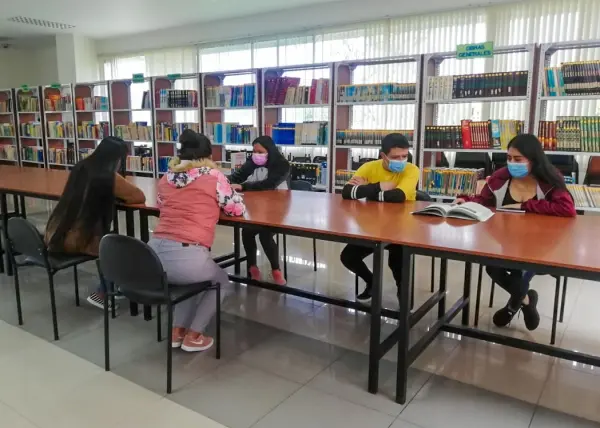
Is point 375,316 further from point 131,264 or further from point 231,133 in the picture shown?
point 231,133

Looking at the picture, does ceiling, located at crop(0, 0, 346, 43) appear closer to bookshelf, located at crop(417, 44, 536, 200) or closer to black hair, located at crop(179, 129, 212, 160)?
bookshelf, located at crop(417, 44, 536, 200)

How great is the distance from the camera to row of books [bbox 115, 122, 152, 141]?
23.5 feet

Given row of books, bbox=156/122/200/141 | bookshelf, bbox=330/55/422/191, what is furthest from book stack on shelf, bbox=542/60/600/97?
row of books, bbox=156/122/200/141

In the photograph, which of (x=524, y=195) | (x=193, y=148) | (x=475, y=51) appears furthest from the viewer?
(x=475, y=51)

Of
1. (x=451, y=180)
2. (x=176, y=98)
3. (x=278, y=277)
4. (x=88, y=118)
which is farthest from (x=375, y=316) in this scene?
(x=88, y=118)

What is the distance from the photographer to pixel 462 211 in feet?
7.86

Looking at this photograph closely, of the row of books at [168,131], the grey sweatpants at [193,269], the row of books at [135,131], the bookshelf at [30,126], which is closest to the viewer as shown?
the grey sweatpants at [193,269]

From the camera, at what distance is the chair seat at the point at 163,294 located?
7.09ft

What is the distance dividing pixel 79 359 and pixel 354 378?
1.41 metres

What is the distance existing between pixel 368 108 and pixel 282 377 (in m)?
4.59

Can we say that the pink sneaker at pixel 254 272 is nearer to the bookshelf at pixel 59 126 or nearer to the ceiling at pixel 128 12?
the ceiling at pixel 128 12

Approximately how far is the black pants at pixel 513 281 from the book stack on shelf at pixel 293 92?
330 cm

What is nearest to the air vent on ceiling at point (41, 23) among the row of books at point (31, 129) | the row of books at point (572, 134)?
the row of books at point (31, 129)

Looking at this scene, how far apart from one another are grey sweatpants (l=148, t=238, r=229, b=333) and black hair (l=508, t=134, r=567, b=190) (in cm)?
174
